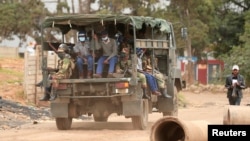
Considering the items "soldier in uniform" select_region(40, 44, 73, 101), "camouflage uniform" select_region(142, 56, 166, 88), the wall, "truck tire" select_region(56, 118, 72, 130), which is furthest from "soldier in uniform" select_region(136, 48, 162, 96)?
the wall

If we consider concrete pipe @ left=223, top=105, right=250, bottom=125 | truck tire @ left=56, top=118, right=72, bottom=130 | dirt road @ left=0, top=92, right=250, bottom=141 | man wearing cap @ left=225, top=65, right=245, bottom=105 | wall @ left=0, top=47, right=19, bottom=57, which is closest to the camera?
concrete pipe @ left=223, top=105, right=250, bottom=125

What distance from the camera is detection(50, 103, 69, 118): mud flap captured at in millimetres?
16406

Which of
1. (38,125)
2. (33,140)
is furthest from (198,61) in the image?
(33,140)

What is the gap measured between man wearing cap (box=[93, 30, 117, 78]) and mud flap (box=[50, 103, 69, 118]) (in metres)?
1.05

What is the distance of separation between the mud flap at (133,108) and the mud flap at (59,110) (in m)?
1.39

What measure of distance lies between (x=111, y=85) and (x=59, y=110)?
1421 millimetres

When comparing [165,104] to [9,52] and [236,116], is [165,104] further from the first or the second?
[9,52]

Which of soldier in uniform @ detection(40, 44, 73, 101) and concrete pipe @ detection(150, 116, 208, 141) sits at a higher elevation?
soldier in uniform @ detection(40, 44, 73, 101)

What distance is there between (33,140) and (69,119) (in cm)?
307

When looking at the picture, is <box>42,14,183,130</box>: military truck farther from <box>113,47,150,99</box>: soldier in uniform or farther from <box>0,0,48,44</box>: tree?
<box>0,0,48,44</box>: tree

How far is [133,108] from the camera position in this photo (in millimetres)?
16062

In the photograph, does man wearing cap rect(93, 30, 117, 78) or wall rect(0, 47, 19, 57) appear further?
wall rect(0, 47, 19, 57)

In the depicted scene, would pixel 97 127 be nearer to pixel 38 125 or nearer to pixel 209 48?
pixel 38 125

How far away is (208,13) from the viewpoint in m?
47.1
